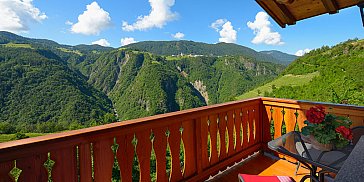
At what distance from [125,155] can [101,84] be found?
82323mm

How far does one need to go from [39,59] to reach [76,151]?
212ft

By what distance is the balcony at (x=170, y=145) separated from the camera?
4.54 ft

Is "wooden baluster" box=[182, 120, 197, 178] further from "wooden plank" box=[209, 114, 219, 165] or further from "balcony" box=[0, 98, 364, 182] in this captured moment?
"wooden plank" box=[209, 114, 219, 165]

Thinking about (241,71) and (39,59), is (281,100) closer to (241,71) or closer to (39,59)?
(39,59)

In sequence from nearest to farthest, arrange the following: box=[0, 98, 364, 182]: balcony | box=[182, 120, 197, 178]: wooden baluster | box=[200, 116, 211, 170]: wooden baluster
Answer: box=[0, 98, 364, 182]: balcony, box=[182, 120, 197, 178]: wooden baluster, box=[200, 116, 211, 170]: wooden baluster

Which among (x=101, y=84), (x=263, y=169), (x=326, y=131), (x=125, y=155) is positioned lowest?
(x=263, y=169)

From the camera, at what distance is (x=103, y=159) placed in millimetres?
1687

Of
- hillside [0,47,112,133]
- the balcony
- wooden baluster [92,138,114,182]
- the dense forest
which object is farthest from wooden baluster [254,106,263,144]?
hillside [0,47,112,133]

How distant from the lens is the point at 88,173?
5.25 feet

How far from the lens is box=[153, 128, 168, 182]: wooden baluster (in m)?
2.04

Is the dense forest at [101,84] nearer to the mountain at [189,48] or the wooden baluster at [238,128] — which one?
the wooden baluster at [238,128]

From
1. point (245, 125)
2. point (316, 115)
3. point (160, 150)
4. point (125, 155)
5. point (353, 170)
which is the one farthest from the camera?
point (245, 125)

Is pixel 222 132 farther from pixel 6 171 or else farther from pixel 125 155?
pixel 6 171

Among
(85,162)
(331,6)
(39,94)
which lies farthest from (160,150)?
(39,94)
